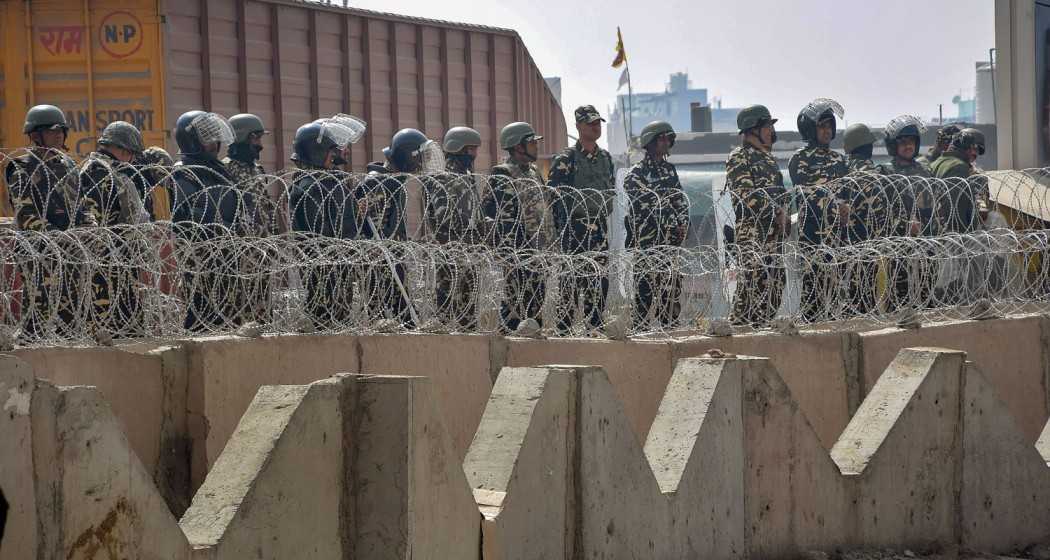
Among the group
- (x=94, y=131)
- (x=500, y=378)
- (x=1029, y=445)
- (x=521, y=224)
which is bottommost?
(x=1029, y=445)

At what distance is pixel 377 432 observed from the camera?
5.07 metres

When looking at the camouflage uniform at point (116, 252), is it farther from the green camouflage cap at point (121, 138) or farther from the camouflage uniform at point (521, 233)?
the camouflage uniform at point (521, 233)

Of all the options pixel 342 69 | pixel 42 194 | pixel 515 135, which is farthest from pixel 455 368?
pixel 342 69

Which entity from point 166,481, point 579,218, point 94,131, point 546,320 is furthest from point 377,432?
point 94,131

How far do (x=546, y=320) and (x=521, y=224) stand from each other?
3.95 feet

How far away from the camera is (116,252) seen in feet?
20.1

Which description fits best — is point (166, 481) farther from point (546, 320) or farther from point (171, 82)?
point (171, 82)

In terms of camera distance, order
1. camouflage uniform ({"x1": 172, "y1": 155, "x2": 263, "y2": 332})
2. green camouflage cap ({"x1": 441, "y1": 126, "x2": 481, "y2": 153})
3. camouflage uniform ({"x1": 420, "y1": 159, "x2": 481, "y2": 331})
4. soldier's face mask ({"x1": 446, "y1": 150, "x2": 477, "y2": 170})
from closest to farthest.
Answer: camouflage uniform ({"x1": 172, "y1": 155, "x2": 263, "y2": 332}), camouflage uniform ({"x1": 420, "y1": 159, "x2": 481, "y2": 331}), green camouflage cap ({"x1": 441, "y1": 126, "x2": 481, "y2": 153}), soldier's face mask ({"x1": 446, "y1": 150, "x2": 477, "y2": 170})

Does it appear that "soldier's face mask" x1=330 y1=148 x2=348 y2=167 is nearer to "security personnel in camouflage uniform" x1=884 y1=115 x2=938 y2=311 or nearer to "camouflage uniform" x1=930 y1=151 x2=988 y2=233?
"security personnel in camouflage uniform" x1=884 y1=115 x2=938 y2=311

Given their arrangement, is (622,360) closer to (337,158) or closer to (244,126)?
(337,158)

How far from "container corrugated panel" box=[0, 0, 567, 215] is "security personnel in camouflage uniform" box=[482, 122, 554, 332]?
323 centimetres

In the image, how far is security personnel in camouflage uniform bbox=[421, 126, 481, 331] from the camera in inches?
301

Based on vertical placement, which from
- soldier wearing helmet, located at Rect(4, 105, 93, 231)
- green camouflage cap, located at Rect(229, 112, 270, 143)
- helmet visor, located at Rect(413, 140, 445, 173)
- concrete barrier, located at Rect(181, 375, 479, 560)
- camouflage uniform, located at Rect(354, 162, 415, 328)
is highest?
green camouflage cap, located at Rect(229, 112, 270, 143)

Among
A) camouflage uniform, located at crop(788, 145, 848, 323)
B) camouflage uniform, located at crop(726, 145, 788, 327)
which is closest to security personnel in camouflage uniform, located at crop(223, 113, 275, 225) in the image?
camouflage uniform, located at crop(726, 145, 788, 327)
